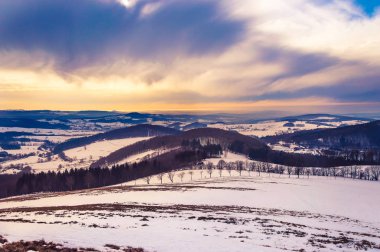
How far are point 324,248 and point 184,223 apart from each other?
56.4 feet

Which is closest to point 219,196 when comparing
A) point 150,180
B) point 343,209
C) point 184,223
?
point 343,209

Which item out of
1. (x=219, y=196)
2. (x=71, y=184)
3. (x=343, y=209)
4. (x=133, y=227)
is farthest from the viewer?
(x=71, y=184)

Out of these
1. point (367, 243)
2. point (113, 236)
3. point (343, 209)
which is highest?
point (113, 236)

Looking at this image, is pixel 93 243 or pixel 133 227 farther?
pixel 133 227

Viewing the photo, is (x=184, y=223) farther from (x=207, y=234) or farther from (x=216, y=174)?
(x=216, y=174)

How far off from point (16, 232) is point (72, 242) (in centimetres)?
725

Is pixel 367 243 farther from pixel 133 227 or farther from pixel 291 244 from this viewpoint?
pixel 133 227

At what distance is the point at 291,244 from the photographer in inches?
1366

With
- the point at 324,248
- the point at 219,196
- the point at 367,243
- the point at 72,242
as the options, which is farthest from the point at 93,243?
the point at 219,196

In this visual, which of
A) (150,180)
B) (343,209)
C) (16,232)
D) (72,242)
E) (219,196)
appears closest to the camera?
(72,242)

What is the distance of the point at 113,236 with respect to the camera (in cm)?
3294

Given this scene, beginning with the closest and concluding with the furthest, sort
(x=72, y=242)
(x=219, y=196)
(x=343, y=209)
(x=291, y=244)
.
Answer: (x=72, y=242), (x=291, y=244), (x=343, y=209), (x=219, y=196)

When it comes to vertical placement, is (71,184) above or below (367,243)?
below

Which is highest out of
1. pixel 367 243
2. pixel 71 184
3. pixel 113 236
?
pixel 113 236
